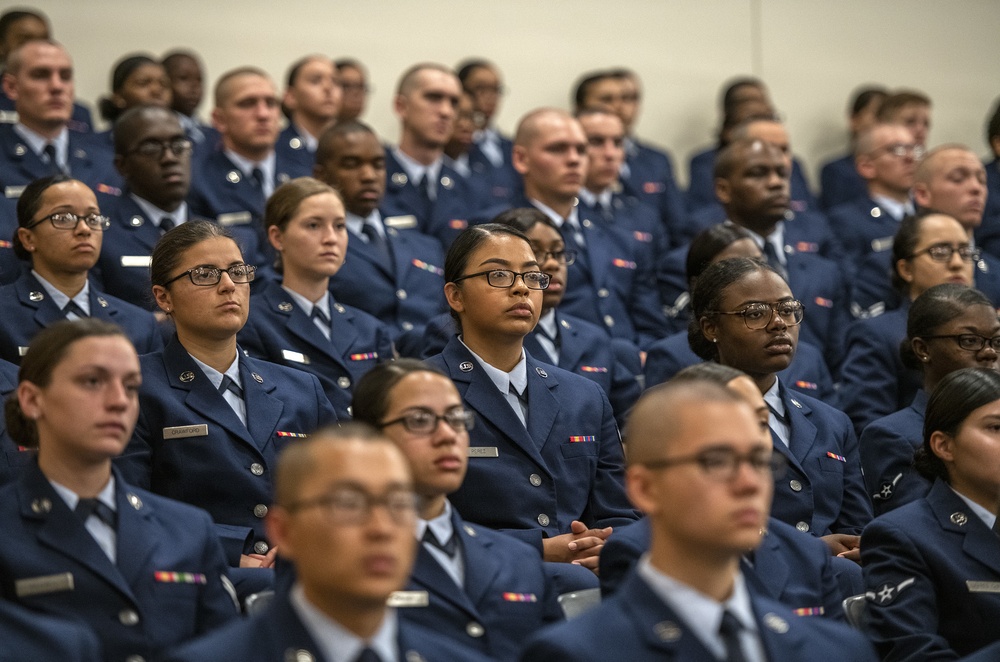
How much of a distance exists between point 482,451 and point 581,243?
2102 millimetres

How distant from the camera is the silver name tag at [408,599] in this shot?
Answer: 9.12ft

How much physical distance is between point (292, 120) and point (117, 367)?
12.5 feet

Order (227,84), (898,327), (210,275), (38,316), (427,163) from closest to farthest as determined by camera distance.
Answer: (210,275) < (38,316) < (898,327) < (227,84) < (427,163)

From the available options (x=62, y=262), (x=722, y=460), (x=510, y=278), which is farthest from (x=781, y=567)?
(x=62, y=262)

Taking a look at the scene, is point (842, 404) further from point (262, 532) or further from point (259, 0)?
point (259, 0)

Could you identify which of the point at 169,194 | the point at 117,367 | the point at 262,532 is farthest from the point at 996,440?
the point at 169,194

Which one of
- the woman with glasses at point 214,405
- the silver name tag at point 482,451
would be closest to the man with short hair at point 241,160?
the woman with glasses at point 214,405

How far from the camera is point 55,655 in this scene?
2416 mm

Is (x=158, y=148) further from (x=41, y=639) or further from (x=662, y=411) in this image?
(x=662, y=411)

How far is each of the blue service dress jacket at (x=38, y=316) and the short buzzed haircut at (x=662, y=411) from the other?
2.03 metres

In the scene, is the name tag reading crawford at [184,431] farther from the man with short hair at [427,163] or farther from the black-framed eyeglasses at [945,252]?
the black-framed eyeglasses at [945,252]

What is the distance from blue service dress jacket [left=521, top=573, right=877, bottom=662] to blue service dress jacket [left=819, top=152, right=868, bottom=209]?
5.26 meters

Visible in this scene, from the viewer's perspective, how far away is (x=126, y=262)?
478cm

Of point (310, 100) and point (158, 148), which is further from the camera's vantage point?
point (310, 100)
